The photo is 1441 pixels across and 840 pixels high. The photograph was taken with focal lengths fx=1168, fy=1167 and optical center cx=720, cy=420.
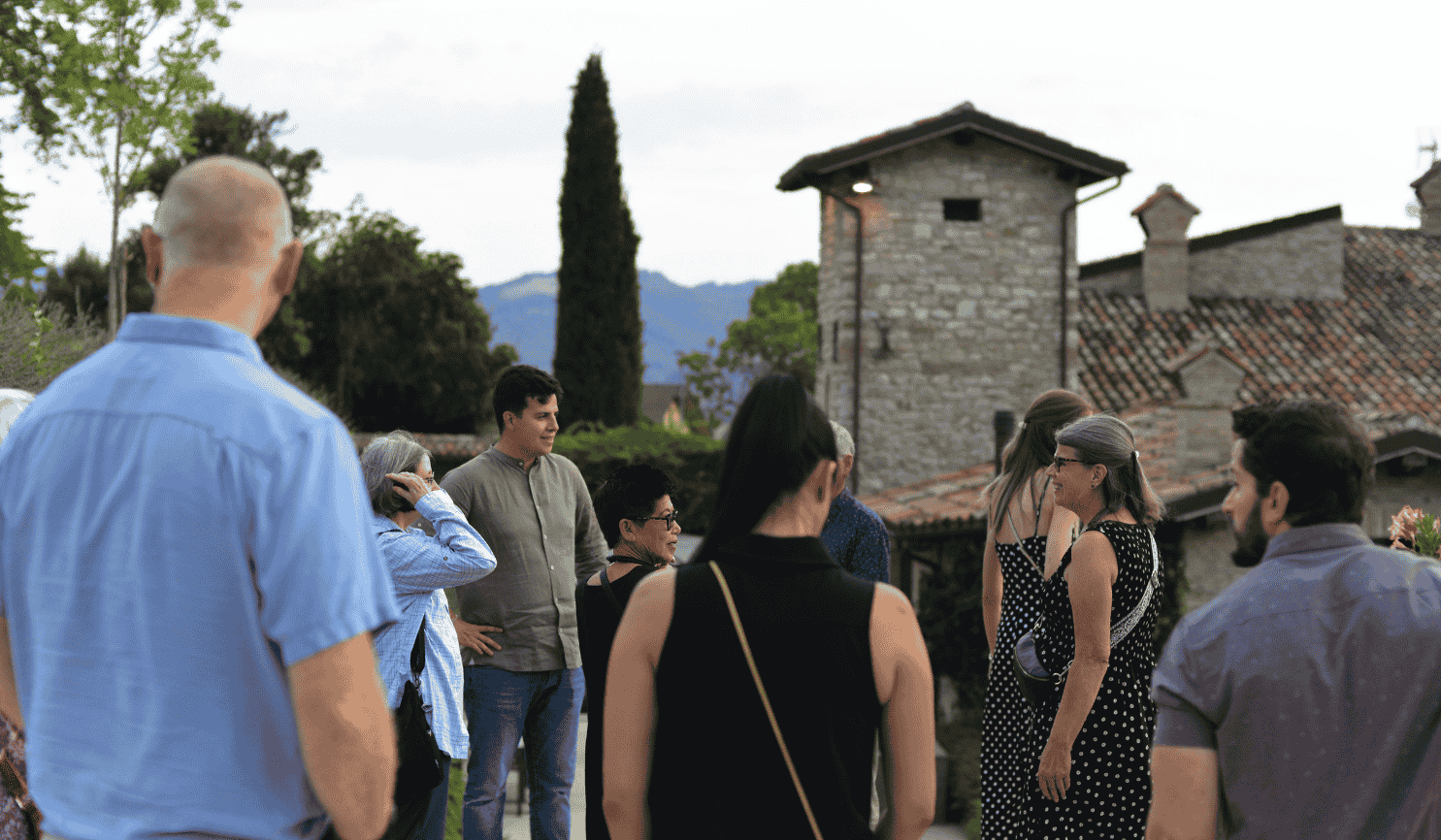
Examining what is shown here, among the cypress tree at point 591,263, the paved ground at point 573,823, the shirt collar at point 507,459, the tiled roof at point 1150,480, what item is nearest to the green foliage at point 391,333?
the cypress tree at point 591,263

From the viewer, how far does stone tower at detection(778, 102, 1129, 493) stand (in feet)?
56.2

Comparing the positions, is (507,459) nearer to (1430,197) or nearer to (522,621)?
(522,621)

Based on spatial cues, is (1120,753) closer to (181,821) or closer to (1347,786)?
(1347,786)

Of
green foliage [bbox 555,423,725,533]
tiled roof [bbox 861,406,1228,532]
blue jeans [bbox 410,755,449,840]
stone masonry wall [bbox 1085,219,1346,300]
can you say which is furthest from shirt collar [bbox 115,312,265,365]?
stone masonry wall [bbox 1085,219,1346,300]

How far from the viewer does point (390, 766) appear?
1582 millimetres

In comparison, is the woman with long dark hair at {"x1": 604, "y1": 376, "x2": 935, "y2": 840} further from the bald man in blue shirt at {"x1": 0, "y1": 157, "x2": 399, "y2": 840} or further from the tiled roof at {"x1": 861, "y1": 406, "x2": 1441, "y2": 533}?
the tiled roof at {"x1": 861, "y1": 406, "x2": 1441, "y2": 533}

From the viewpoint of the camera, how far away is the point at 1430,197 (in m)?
24.4

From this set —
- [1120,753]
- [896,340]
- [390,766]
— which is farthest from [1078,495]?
[896,340]

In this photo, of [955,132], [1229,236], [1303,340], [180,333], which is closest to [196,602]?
[180,333]

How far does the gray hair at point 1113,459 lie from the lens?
3.46 meters

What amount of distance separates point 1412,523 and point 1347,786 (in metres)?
2.56

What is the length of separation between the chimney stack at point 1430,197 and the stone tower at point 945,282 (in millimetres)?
11039

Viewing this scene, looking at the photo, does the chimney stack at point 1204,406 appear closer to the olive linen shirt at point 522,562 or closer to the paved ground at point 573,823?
the paved ground at point 573,823

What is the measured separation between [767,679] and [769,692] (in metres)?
0.02
